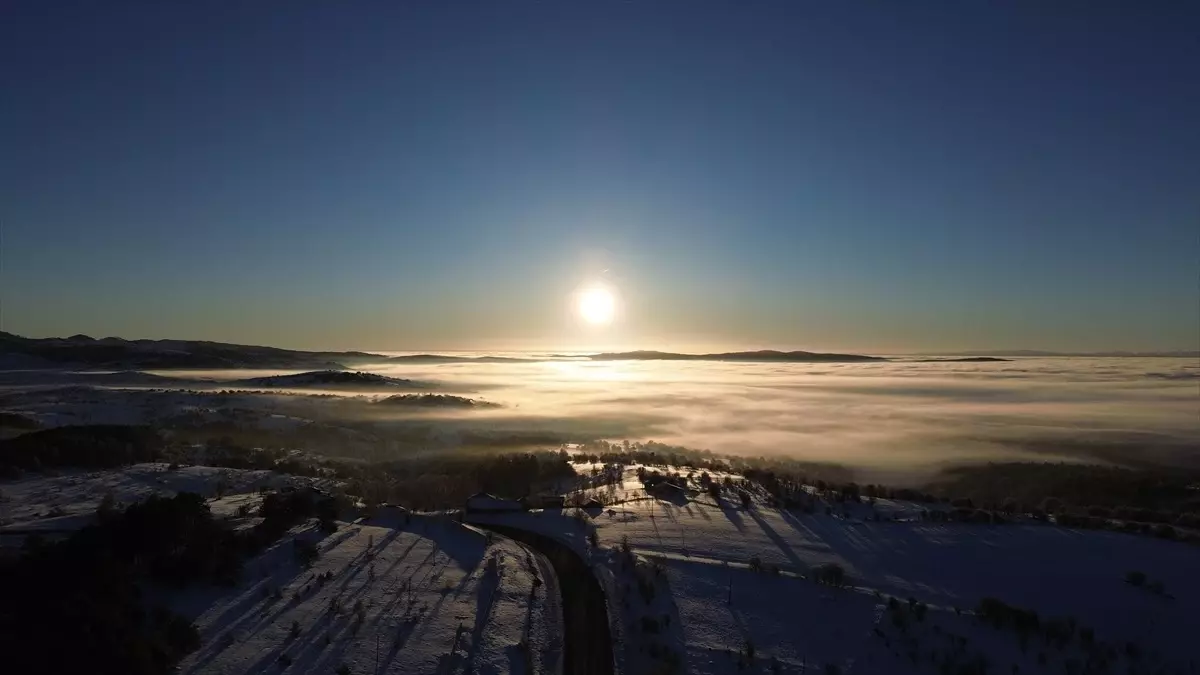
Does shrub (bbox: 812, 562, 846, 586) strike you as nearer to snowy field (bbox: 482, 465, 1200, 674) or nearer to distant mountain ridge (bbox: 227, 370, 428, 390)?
snowy field (bbox: 482, 465, 1200, 674)

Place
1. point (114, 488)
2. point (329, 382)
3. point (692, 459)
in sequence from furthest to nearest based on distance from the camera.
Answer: point (329, 382) < point (692, 459) < point (114, 488)

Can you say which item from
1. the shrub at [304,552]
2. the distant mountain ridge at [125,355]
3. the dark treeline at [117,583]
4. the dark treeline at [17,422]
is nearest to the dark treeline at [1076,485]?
the shrub at [304,552]

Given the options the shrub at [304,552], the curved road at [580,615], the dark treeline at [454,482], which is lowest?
the dark treeline at [454,482]

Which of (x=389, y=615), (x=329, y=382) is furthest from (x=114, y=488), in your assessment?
(x=329, y=382)

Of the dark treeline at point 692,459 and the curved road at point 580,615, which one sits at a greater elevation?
the curved road at point 580,615

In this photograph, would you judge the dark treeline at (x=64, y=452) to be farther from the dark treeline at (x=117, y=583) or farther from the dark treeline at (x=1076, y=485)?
the dark treeline at (x=1076, y=485)

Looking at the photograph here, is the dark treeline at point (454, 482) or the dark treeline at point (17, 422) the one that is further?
the dark treeline at point (17, 422)

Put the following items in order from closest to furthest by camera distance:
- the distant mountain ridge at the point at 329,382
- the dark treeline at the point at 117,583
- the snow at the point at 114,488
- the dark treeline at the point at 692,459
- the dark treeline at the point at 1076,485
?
the dark treeline at the point at 117,583
the snow at the point at 114,488
the dark treeline at the point at 1076,485
the dark treeline at the point at 692,459
the distant mountain ridge at the point at 329,382

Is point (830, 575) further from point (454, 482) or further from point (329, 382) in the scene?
point (329, 382)

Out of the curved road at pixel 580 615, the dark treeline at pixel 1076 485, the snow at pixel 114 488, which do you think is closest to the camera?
the curved road at pixel 580 615

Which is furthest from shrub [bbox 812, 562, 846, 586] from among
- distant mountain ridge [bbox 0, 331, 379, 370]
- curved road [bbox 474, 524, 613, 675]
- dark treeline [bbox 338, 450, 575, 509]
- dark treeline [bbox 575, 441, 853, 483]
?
distant mountain ridge [bbox 0, 331, 379, 370]
